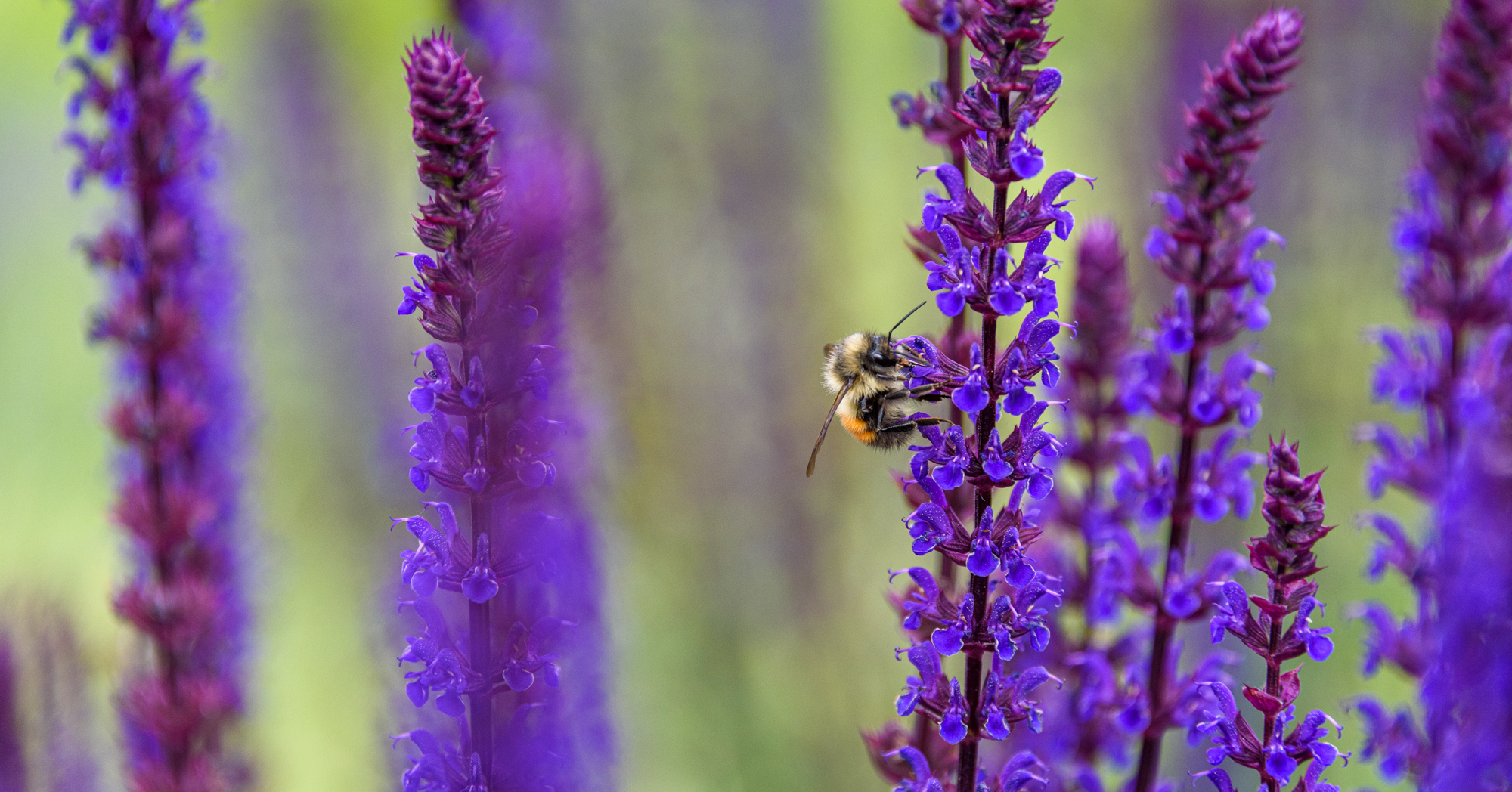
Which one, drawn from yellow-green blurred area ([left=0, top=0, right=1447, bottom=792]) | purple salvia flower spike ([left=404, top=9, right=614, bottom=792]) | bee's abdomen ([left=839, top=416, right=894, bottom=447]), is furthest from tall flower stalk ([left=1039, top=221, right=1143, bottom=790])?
yellow-green blurred area ([left=0, top=0, right=1447, bottom=792])

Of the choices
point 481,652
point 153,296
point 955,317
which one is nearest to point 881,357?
point 955,317

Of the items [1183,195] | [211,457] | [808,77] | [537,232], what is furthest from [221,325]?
[808,77]

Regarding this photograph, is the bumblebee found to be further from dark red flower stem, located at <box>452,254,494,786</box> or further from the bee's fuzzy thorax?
dark red flower stem, located at <box>452,254,494,786</box>

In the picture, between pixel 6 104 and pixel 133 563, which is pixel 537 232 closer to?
pixel 133 563

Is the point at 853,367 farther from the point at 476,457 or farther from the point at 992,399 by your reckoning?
the point at 476,457

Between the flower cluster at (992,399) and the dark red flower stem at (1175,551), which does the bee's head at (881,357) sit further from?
the flower cluster at (992,399)

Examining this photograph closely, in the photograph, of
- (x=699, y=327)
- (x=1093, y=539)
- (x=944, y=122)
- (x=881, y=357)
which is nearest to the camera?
(x=944, y=122)
